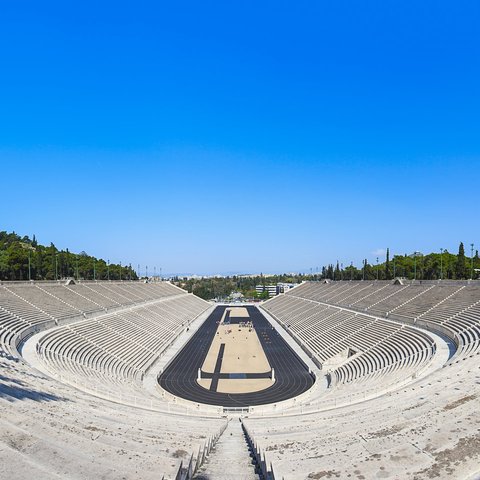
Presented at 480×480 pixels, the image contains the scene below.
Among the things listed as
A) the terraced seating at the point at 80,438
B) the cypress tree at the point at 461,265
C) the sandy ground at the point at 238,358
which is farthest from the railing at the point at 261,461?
the cypress tree at the point at 461,265

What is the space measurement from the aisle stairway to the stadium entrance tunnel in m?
12.9

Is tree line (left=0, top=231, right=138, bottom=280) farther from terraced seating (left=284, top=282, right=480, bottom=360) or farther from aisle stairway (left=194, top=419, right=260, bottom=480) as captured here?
aisle stairway (left=194, top=419, right=260, bottom=480)

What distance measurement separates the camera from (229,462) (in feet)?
37.9

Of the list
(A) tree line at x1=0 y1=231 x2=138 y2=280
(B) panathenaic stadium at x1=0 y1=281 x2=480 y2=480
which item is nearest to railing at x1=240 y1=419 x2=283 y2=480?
(B) panathenaic stadium at x1=0 y1=281 x2=480 y2=480

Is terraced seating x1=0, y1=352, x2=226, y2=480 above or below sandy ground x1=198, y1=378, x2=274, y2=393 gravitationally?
above

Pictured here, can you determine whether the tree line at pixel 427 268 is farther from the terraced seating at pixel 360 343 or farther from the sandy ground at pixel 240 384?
the sandy ground at pixel 240 384

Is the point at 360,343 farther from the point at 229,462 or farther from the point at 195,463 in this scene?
the point at 195,463

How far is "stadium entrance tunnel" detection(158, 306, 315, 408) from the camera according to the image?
93.7 ft

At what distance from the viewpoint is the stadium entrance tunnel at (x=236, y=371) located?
93.7 ft

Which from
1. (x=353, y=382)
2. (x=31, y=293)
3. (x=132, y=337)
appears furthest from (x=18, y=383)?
(x=31, y=293)

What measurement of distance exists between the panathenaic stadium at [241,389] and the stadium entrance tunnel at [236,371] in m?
0.20

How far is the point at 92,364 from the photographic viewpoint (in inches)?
1102

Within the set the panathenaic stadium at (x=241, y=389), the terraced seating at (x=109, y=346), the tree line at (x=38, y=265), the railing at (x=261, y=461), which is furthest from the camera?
the tree line at (x=38, y=265)

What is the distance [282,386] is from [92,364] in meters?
13.7
